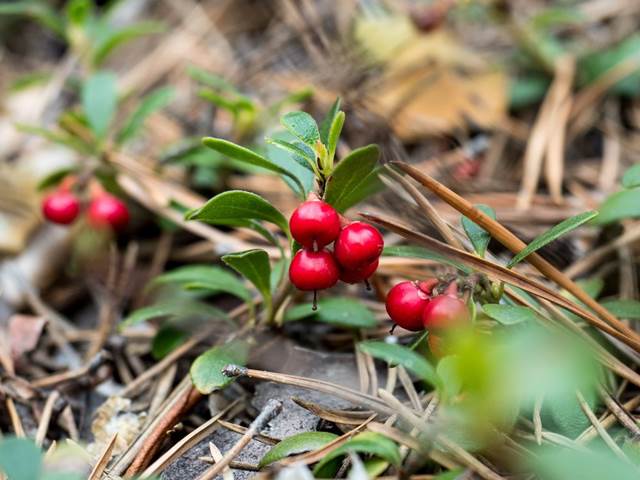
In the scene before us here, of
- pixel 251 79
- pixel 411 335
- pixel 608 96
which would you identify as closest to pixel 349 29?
pixel 251 79

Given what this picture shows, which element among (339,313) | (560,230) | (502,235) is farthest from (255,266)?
(560,230)

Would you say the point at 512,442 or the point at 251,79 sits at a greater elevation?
the point at 251,79

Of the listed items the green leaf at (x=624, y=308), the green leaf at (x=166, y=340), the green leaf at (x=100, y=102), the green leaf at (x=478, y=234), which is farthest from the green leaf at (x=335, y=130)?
the green leaf at (x=100, y=102)

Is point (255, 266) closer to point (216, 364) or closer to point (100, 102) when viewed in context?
point (216, 364)

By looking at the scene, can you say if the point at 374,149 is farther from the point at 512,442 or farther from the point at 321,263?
the point at 512,442

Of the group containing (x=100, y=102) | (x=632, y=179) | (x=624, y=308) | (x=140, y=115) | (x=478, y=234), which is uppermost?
(x=100, y=102)

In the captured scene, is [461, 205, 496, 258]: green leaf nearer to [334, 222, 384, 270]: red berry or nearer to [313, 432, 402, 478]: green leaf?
[334, 222, 384, 270]: red berry
